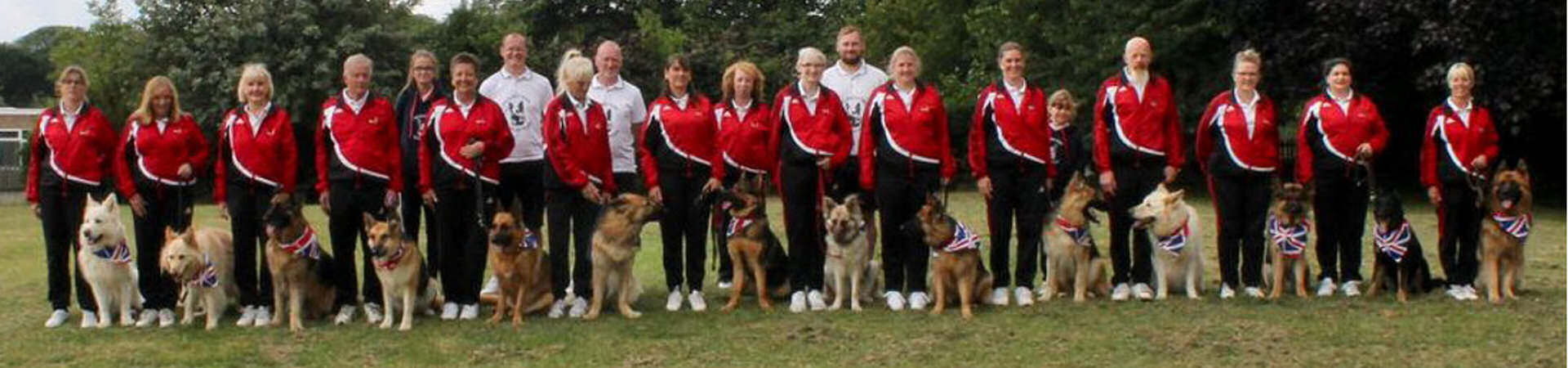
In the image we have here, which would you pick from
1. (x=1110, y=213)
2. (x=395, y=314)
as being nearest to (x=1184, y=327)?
(x=1110, y=213)

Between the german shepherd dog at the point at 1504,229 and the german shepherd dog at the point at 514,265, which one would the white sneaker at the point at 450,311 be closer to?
the german shepherd dog at the point at 514,265

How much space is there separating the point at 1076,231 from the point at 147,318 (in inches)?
201

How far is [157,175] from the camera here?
8.18 meters

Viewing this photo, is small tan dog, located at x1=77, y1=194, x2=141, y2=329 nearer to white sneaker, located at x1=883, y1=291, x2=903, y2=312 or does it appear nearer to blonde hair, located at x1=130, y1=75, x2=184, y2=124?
blonde hair, located at x1=130, y1=75, x2=184, y2=124

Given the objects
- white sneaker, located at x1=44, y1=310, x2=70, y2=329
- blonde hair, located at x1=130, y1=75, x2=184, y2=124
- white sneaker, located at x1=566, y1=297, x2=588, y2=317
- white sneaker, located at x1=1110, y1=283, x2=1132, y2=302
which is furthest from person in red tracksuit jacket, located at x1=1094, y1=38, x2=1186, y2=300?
→ white sneaker, located at x1=44, y1=310, x2=70, y2=329

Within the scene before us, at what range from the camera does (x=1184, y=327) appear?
7754 millimetres

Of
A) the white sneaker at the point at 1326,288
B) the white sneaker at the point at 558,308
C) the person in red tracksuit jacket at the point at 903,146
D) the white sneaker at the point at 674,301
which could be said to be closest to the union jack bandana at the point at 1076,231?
the person in red tracksuit jacket at the point at 903,146

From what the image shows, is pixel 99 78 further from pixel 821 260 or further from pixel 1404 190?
pixel 821 260

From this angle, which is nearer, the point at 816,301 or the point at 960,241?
the point at 960,241

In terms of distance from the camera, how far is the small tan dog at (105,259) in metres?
8.07

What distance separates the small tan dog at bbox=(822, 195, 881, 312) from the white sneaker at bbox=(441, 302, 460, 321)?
80.2 inches

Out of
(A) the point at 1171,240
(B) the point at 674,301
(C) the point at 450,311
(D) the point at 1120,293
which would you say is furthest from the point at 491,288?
(A) the point at 1171,240

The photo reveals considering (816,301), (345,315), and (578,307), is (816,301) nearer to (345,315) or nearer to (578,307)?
(578,307)

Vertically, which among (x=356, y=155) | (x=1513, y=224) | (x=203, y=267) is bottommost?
(x=203, y=267)
